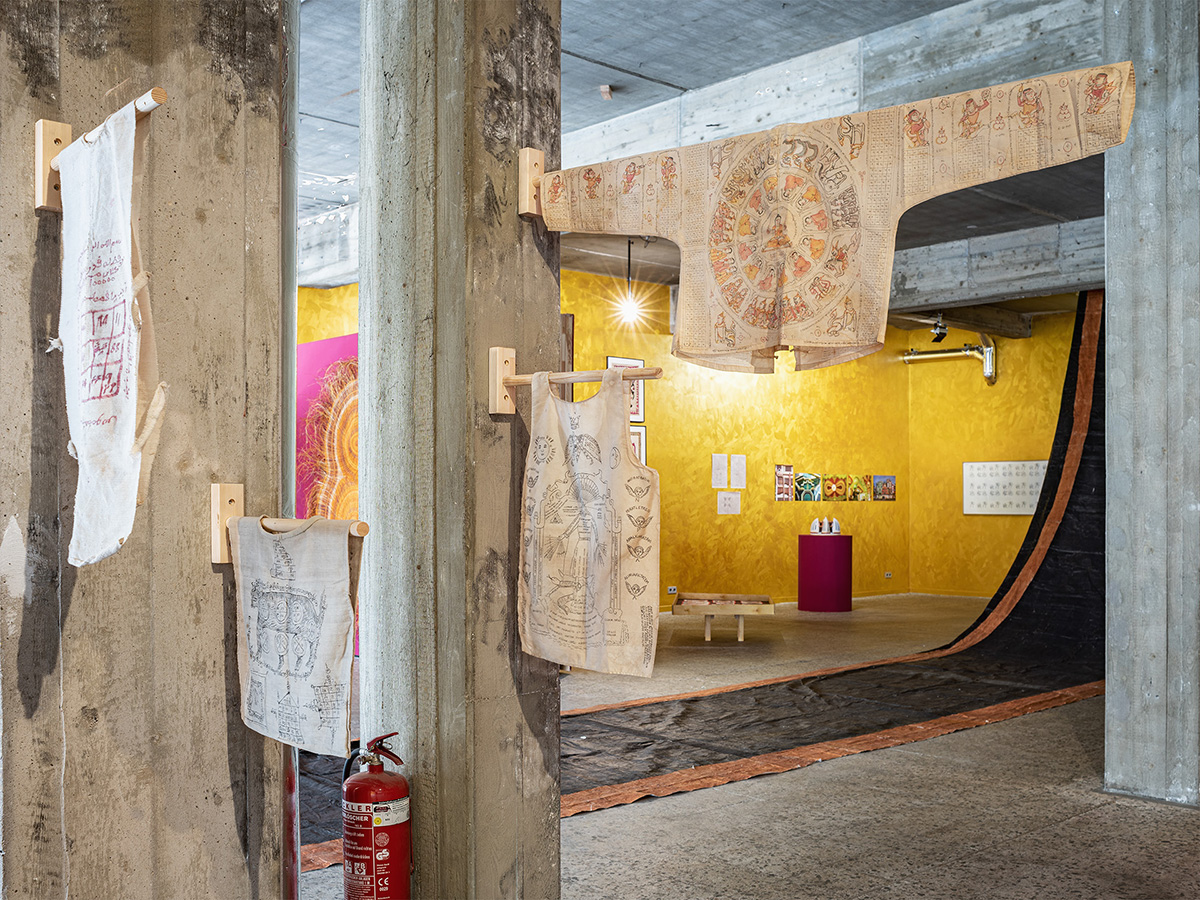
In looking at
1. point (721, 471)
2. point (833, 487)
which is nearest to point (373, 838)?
point (721, 471)

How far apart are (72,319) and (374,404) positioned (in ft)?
2.91

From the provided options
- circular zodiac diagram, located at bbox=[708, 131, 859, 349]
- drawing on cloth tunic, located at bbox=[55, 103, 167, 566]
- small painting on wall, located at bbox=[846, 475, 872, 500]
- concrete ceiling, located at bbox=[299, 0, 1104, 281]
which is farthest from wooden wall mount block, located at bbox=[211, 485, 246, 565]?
small painting on wall, located at bbox=[846, 475, 872, 500]

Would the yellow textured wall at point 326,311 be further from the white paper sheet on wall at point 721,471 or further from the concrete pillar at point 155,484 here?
the concrete pillar at point 155,484

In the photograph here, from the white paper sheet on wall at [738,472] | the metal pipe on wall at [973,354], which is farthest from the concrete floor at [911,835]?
the metal pipe on wall at [973,354]

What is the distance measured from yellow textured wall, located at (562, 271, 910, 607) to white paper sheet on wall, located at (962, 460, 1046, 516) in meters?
0.88

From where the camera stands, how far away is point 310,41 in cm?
635

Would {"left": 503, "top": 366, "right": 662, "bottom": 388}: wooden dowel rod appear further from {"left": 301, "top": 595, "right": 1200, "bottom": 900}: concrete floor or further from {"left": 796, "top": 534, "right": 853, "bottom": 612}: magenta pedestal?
{"left": 796, "top": 534, "right": 853, "bottom": 612}: magenta pedestal

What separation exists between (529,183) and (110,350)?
115cm

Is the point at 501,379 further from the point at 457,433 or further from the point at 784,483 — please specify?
the point at 784,483

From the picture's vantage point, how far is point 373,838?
2.47 meters

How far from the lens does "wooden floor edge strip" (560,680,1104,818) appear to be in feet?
14.4

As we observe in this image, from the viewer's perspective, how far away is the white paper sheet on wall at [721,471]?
1175 cm

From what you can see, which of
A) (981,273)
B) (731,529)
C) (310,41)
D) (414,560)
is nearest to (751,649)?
(731,529)

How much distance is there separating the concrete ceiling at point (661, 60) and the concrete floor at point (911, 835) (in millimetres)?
→ 3949
